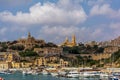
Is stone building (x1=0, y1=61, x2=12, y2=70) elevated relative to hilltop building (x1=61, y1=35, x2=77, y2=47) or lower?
lower

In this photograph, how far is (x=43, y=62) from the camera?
98.2 meters

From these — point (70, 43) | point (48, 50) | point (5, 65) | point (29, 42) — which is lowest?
point (5, 65)

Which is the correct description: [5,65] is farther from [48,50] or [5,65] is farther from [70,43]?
[70,43]

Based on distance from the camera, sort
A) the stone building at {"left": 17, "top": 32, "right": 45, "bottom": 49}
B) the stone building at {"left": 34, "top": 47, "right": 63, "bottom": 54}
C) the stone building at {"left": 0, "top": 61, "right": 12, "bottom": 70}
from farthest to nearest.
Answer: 1. the stone building at {"left": 17, "top": 32, "right": 45, "bottom": 49}
2. the stone building at {"left": 34, "top": 47, "right": 63, "bottom": 54}
3. the stone building at {"left": 0, "top": 61, "right": 12, "bottom": 70}

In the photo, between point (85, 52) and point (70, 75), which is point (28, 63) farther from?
point (70, 75)

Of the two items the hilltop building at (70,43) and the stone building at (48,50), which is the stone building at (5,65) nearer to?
the stone building at (48,50)

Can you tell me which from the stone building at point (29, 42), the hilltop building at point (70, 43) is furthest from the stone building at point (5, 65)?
the hilltop building at point (70, 43)

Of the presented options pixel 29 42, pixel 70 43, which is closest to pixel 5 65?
pixel 29 42

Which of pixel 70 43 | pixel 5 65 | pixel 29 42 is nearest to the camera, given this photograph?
pixel 5 65

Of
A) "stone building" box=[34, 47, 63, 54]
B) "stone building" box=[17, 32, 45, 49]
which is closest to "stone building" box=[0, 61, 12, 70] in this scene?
"stone building" box=[34, 47, 63, 54]

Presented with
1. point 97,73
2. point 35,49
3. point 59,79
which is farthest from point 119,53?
point 35,49

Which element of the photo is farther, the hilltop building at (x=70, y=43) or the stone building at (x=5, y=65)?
the hilltop building at (x=70, y=43)

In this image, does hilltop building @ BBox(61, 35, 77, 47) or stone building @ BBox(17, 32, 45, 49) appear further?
hilltop building @ BBox(61, 35, 77, 47)

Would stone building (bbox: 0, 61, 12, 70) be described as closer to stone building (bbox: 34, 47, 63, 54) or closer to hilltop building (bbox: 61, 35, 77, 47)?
stone building (bbox: 34, 47, 63, 54)
